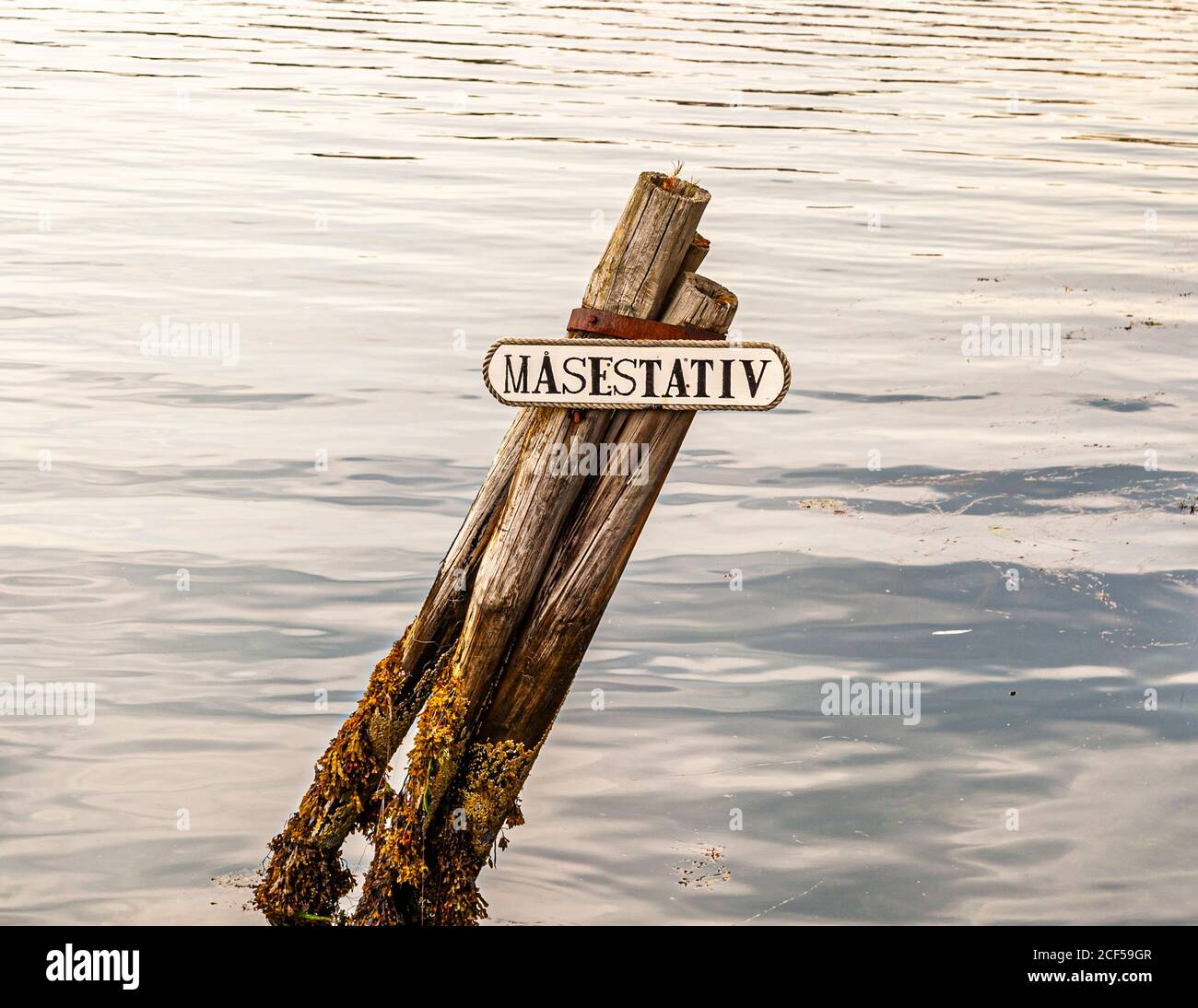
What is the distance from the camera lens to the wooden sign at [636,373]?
5227 millimetres

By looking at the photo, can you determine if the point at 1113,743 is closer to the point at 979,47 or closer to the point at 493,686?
the point at 493,686

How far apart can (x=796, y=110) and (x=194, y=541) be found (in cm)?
2132

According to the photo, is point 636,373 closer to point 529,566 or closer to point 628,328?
point 628,328

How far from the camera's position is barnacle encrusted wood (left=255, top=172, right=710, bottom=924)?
17.5ft

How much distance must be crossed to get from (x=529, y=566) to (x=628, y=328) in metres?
0.93

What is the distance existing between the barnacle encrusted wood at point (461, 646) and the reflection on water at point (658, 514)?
2.19ft

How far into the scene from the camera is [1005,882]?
6.67m

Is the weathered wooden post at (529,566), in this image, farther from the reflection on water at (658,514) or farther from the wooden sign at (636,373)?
the reflection on water at (658,514)

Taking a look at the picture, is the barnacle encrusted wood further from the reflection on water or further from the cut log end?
the reflection on water

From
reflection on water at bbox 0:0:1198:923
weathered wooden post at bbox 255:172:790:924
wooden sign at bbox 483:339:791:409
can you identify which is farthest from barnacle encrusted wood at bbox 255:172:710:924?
reflection on water at bbox 0:0:1198:923

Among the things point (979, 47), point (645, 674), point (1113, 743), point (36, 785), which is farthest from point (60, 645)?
point (979, 47)

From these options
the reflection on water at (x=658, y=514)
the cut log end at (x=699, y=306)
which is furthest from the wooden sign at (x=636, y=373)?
the reflection on water at (x=658, y=514)

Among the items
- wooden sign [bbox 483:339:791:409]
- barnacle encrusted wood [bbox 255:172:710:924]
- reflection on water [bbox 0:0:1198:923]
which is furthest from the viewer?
reflection on water [bbox 0:0:1198:923]

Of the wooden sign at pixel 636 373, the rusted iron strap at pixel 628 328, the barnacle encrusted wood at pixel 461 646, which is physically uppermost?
the rusted iron strap at pixel 628 328
